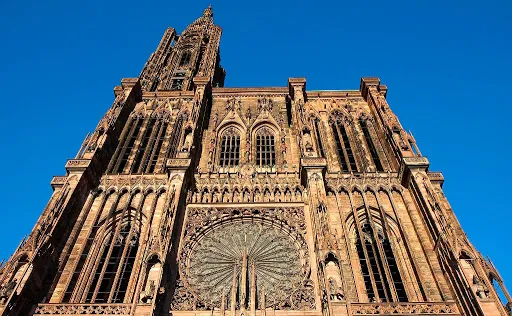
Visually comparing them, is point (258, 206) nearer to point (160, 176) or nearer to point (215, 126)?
point (160, 176)

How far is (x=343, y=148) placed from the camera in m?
23.6

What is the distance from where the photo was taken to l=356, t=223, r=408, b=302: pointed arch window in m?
16.1

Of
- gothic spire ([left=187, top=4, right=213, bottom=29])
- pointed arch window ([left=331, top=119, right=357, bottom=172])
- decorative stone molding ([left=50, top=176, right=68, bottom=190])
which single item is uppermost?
gothic spire ([left=187, top=4, right=213, bottom=29])

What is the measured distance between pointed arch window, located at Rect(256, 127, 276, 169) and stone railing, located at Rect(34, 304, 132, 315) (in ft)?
33.4

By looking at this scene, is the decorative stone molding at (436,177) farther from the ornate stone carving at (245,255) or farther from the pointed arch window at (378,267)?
the ornate stone carving at (245,255)

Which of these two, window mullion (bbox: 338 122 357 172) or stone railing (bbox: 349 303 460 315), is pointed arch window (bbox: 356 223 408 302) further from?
window mullion (bbox: 338 122 357 172)

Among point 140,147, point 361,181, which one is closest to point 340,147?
point 361,181

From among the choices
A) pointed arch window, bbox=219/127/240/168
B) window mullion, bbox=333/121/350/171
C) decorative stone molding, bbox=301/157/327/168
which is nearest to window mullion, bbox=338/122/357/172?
window mullion, bbox=333/121/350/171

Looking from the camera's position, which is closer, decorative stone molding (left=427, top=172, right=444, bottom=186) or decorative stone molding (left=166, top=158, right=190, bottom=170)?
decorative stone molding (left=166, top=158, right=190, bottom=170)

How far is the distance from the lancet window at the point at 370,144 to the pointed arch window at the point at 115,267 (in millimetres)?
12359

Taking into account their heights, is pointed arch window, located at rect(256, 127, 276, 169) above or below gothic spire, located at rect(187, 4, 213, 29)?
below

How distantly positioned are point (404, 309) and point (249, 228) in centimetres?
696

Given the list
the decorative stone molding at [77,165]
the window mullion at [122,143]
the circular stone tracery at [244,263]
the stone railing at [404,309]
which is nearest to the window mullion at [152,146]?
the window mullion at [122,143]

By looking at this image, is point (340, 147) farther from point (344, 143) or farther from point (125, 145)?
point (125, 145)
